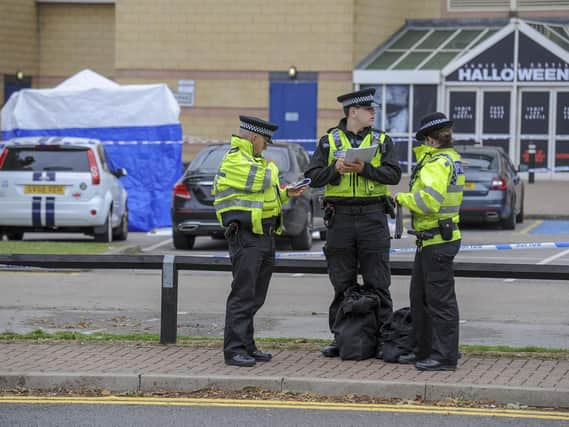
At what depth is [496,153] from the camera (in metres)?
22.3

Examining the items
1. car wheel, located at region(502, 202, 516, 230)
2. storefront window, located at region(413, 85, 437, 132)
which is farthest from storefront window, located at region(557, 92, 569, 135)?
car wheel, located at region(502, 202, 516, 230)

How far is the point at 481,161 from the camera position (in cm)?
2202

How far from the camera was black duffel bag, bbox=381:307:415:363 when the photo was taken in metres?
9.06

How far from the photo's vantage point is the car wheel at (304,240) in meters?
17.8

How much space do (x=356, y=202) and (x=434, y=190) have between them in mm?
694

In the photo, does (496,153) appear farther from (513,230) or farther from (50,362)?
(50,362)

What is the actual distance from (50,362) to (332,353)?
2.05 meters

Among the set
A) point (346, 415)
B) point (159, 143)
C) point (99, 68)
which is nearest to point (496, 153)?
point (159, 143)

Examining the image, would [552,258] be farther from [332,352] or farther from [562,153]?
[562,153]

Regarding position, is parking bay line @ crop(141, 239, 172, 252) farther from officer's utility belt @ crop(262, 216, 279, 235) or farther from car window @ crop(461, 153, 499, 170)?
officer's utility belt @ crop(262, 216, 279, 235)

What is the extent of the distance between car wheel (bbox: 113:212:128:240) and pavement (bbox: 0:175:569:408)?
1058 centimetres

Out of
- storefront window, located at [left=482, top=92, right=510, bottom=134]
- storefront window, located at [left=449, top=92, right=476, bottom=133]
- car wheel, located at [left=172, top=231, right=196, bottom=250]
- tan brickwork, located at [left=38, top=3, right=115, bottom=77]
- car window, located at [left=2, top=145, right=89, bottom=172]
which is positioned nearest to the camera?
car wheel, located at [left=172, top=231, right=196, bottom=250]

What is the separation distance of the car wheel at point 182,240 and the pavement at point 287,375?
8.76m

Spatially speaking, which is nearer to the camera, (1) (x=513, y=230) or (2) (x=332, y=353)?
(2) (x=332, y=353)
